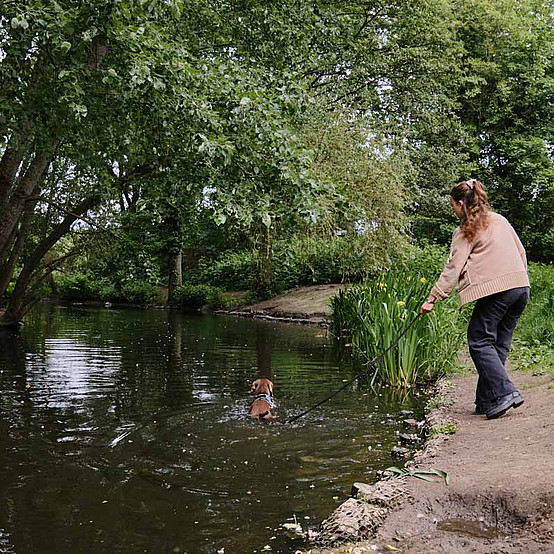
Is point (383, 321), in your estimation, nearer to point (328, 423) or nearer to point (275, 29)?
point (328, 423)

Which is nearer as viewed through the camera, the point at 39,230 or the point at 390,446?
the point at 390,446

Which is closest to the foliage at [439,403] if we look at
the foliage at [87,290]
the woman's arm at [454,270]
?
the woman's arm at [454,270]

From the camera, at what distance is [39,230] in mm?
14820

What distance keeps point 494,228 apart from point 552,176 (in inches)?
897

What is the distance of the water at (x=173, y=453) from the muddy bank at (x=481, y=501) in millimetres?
544

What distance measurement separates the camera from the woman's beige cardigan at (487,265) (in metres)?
5.05

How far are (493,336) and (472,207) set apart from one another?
1049 millimetres

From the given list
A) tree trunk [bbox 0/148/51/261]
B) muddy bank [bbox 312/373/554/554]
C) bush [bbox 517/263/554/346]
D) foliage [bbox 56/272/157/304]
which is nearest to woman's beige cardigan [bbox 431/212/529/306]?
muddy bank [bbox 312/373/554/554]

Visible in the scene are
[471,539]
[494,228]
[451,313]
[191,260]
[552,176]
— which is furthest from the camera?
[191,260]

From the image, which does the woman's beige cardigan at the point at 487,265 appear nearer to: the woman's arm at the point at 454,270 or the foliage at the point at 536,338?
the woman's arm at the point at 454,270

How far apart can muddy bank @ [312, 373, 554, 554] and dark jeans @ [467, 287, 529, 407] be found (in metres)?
0.53

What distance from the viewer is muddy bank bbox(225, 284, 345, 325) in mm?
20516

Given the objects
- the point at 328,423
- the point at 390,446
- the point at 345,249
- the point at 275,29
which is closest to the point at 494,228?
the point at 390,446

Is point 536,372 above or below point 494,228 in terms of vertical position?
below
